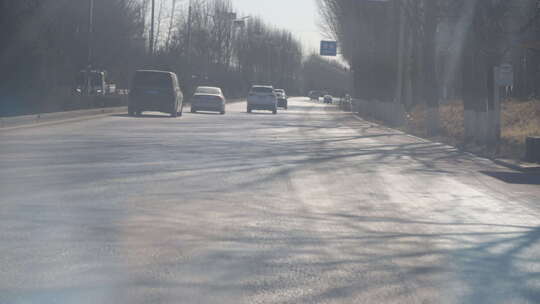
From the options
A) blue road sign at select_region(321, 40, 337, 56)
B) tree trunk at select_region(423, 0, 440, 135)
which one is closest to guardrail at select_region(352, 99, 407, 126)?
tree trunk at select_region(423, 0, 440, 135)

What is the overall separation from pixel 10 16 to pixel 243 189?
23.6 metres

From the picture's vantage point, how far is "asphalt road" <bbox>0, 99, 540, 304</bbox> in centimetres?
609

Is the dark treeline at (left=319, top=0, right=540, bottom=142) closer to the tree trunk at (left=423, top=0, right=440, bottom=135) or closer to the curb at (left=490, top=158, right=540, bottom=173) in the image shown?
the tree trunk at (left=423, top=0, right=440, bottom=135)

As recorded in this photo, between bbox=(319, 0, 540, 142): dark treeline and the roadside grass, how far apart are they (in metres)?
0.93

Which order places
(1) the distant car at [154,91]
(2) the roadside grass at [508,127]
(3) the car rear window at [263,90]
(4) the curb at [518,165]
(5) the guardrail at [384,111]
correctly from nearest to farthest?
1. (4) the curb at [518,165]
2. (2) the roadside grass at [508,127]
3. (1) the distant car at [154,91]
4. (5) the guardrail at [384,111]
5. (3) the car rear window at [263,90]

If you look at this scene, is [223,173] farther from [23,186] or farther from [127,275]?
[127,275]

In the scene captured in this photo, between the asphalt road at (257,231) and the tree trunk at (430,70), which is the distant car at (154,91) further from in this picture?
the asphalt road at (257,231)

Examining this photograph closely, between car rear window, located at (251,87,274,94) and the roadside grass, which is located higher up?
car rear window, located at (251,87,274,94)

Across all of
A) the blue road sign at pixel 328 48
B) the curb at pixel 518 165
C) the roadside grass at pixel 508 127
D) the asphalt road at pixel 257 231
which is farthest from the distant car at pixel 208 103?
→ the asphalt road at pixel 257 231

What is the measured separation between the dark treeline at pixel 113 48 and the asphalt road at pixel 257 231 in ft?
59.3

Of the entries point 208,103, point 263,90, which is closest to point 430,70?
point 208,103

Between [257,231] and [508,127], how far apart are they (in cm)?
2482

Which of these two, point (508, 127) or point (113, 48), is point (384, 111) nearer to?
point (508, 127)

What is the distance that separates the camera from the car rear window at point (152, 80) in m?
35.8
